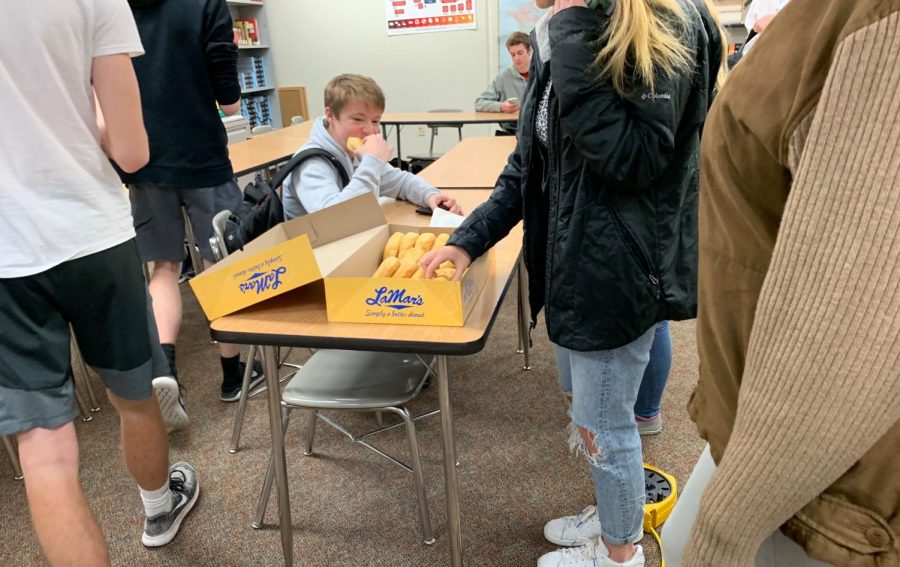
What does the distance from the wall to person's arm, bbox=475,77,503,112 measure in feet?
3.49

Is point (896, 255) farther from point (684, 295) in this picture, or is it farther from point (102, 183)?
point (102, 183)

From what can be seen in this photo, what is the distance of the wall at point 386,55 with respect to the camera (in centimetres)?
585

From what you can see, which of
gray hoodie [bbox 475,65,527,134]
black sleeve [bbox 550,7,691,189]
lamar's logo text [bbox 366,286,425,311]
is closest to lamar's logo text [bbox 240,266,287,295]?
lamar's logo text [bbox 366,286,425,311]

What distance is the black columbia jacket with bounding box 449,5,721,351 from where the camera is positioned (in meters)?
0.94

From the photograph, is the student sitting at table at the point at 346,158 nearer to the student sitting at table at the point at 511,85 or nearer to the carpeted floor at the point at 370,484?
the carpeted floor at the point at 370,484

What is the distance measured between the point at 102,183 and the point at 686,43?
44.8 inches

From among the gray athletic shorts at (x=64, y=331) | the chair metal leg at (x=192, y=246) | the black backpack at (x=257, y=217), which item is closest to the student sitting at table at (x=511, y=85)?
the chair metal leg at (x=192, y=246)

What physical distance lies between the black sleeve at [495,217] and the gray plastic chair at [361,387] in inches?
17.1

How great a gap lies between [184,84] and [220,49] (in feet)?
0.55

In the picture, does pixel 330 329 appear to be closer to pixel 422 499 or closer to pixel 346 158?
pixel 422 499

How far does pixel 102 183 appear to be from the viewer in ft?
4.08

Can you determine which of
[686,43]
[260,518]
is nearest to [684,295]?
[686,43]

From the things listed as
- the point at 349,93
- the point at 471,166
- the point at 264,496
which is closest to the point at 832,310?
the point at 264,496

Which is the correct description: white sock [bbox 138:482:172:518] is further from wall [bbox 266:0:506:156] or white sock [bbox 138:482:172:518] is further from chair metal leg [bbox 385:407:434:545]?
wall [bbox 266:0:506:156]
